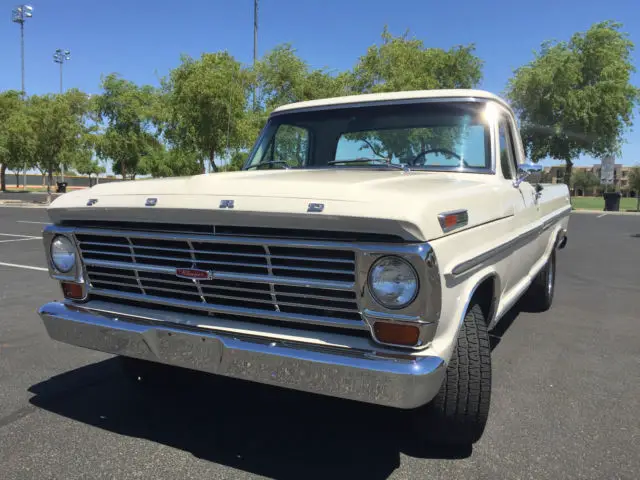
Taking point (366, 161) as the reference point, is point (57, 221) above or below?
below

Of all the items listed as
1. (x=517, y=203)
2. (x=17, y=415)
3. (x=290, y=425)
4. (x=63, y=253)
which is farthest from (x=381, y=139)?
(x=17, y=415)

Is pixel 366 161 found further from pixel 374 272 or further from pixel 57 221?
pixel 57 221

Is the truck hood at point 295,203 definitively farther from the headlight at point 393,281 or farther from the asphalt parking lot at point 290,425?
the asphalt parking lot at point 290,425

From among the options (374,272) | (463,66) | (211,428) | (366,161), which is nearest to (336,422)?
(211,428)

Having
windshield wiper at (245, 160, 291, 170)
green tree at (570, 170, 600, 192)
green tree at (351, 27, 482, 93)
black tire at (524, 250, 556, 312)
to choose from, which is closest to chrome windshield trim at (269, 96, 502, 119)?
windshield wiper at (245, 160, 291, 170)

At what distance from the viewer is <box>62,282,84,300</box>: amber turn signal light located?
2.89 m

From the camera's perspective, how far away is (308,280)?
222 centimetres

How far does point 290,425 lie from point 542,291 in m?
3.52

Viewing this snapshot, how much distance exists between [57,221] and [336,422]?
1.87 metres

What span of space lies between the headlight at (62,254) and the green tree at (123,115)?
3460 cm

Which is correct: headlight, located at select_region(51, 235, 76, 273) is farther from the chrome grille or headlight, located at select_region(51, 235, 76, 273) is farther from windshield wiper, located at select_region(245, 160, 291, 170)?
windshield wiper, located at select_region(245, 160, 291, 170)

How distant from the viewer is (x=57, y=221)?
2.88m

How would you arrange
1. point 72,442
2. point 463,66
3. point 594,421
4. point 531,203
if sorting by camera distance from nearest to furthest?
1. point 72,442
2. point 594,421
3. point 531,203
4. point 463,66

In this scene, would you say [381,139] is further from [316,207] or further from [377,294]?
[377,294]
